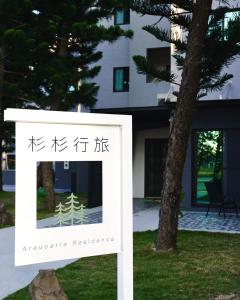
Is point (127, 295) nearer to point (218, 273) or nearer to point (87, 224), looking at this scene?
point (87, 224)

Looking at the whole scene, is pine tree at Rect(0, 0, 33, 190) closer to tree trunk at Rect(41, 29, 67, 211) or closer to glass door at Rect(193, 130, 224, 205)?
tree trunk at Rect(41, 29, 67, 211)

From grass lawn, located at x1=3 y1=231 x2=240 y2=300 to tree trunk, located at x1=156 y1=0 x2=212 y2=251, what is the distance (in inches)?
14.9

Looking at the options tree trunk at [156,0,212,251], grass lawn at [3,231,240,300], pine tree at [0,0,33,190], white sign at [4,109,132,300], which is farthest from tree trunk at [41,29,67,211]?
white sign at [4,109,132,300]

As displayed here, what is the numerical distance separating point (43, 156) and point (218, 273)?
3.89 m

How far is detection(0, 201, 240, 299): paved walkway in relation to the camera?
6.98 metres

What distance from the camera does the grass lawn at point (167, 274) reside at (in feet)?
20.7

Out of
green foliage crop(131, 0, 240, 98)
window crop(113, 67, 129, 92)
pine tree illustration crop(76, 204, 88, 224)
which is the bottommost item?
pine tree illustration crop(76, 204, 88, 224)

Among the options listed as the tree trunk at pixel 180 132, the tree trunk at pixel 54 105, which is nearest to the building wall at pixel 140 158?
the tree trunk at pixel 54 105

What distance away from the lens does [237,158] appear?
601 inches

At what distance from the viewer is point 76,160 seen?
14.7ft

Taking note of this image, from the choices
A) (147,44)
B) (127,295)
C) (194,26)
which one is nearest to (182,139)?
(194,26)

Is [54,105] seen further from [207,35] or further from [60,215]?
[60,215]

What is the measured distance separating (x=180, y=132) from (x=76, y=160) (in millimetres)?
4626

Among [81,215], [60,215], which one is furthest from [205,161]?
[60,215]
